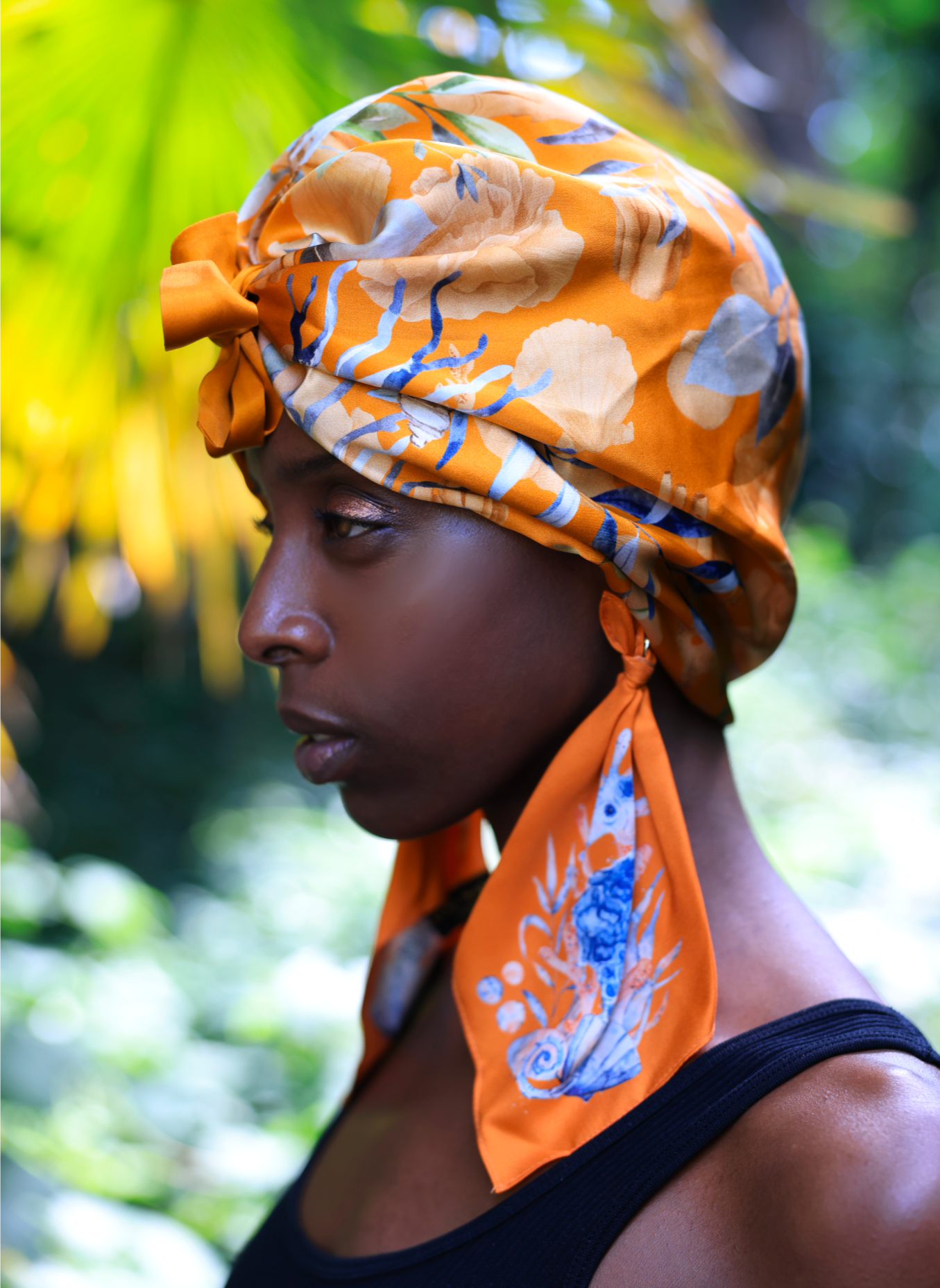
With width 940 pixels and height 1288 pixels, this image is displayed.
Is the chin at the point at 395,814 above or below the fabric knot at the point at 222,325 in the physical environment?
below

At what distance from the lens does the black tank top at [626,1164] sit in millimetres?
925

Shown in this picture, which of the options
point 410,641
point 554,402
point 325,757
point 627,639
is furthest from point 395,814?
point 554,402

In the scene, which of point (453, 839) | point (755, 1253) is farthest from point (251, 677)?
point (755, 1253)

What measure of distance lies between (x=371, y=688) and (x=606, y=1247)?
566 millimetres

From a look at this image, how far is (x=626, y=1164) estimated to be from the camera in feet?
3.15

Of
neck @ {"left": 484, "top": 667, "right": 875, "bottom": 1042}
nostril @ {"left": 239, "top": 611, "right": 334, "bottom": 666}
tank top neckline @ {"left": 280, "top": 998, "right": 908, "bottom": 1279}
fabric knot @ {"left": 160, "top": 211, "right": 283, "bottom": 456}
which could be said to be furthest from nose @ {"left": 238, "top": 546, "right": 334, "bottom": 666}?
tank top neckline @ {"left": 280, "top": 998, "right": 908, "bottom": 1279}

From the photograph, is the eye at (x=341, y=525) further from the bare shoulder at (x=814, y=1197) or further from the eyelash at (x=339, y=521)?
the bare shoulder at (x=814, y=1197)

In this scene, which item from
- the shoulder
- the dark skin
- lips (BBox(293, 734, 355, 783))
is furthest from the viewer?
lips (BBox(293, 734, 355, 783))

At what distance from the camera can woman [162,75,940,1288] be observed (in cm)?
101

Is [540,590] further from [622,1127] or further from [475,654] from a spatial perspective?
[622,1127]

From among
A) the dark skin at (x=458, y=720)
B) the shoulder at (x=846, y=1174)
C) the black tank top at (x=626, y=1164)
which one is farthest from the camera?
the dark skin at (x=458, y=720)

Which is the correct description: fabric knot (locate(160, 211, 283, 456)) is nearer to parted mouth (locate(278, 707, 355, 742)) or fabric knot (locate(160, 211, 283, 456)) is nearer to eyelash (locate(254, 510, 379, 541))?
eyelash (locate(254, 510, 379, 541))

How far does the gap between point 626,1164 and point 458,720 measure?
45cm

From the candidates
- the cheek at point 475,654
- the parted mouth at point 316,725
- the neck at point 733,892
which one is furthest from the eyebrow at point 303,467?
the neck at point 733,892
